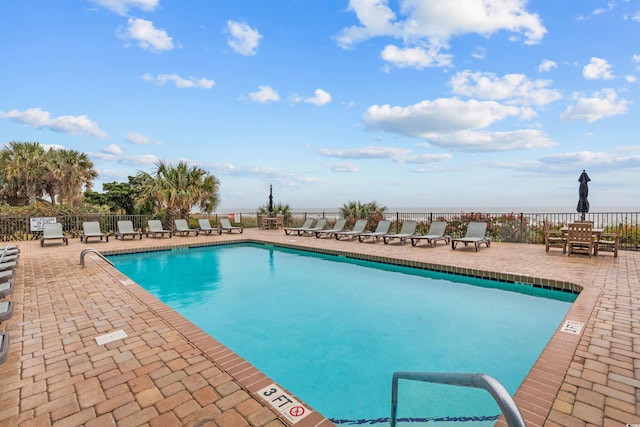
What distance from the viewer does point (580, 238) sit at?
8453mm

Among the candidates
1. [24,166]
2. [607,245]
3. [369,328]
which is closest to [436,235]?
[607,245]

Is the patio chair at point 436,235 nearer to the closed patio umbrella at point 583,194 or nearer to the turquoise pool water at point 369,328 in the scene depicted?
the turquoise pool water at point 369,328

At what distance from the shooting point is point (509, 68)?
39.6 feet

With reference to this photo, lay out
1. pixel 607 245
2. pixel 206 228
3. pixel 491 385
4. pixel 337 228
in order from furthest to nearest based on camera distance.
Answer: pixel 206 228
pixel 337 228
pixel 607 245
pixel 491 385

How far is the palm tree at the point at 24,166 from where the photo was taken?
20297 millimetres

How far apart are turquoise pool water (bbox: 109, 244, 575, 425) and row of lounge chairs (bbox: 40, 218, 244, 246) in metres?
5.96

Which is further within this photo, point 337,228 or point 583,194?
point 337,228

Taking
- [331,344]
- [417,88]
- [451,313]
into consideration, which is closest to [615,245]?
[451,313]

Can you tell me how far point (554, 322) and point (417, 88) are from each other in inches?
504

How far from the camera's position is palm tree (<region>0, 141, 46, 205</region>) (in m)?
20.3

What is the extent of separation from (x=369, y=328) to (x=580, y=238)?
23.5 feet

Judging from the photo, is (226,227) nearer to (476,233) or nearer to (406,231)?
(406,231)

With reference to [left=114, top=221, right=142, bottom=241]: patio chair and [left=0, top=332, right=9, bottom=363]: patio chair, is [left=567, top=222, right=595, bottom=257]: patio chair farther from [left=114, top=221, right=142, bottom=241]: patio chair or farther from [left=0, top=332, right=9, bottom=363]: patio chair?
[left=114, top=221, right=142, bottom=241]: patio chair

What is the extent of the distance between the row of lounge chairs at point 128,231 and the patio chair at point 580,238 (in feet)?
45.0
